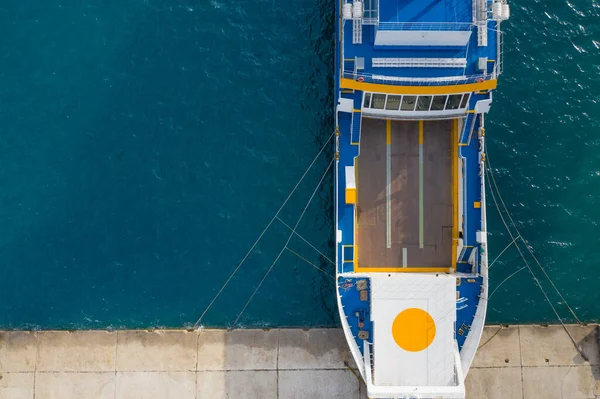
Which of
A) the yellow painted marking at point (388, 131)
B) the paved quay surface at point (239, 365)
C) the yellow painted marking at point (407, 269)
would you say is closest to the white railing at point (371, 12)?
the yellow painted marking at point (388, 131)

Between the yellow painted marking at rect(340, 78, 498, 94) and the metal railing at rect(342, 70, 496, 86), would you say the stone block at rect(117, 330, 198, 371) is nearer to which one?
the yellow painted marking at rect(340, 78, 498, 94)

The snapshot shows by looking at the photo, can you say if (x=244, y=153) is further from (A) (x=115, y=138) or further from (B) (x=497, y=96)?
(B) (x=497, y=96)

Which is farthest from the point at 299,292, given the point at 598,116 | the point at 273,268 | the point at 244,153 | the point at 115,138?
the point at 598,116

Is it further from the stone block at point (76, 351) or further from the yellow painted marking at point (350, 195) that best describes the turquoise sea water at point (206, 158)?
the yellow painted marking at point (350, 195)

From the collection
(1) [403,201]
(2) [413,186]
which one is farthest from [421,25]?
(1) [403,201]

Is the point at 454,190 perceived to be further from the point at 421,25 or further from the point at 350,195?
the point at 421,25

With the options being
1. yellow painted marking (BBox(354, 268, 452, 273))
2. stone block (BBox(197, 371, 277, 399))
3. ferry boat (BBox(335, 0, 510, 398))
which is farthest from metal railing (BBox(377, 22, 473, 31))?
stone block (BBox(197, 371, 277, 399))

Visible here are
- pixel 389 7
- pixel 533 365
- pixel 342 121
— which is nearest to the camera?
pixel 389 7
